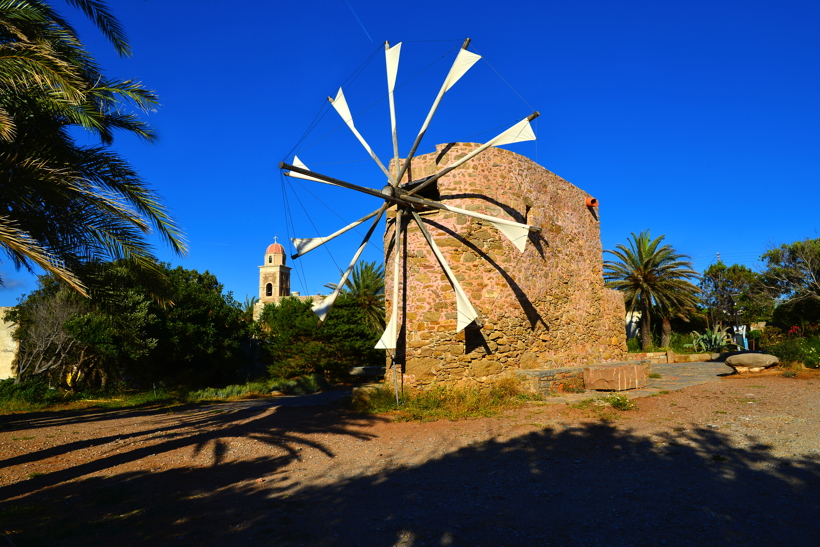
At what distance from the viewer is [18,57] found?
576 centimetres

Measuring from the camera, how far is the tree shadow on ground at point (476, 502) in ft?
11.2

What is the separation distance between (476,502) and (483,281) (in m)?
→ 6.20

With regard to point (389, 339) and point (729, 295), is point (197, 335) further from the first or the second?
point (729, 295)

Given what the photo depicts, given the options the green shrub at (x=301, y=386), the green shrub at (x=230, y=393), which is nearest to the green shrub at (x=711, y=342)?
the green shrub at (x=301, y=386)

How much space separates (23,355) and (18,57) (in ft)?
52.3

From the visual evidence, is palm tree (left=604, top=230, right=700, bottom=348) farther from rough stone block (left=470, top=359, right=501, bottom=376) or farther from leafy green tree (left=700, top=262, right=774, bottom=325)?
rough stone block (left=470, top=359, right=501, bottom=376)

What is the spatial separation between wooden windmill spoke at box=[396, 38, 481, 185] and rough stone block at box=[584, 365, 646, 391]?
229 inches

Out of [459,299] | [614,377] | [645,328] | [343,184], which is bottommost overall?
[614,377]

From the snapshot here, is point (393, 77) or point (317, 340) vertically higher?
point (393, 77)

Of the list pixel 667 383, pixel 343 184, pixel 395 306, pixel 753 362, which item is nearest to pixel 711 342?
pixel 753 362

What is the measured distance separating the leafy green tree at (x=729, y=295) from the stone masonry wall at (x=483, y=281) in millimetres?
17287

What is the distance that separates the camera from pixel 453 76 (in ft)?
30.9

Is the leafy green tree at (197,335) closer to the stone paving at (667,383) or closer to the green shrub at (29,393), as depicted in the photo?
the green shrub at (29,393)

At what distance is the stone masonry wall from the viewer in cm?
980
